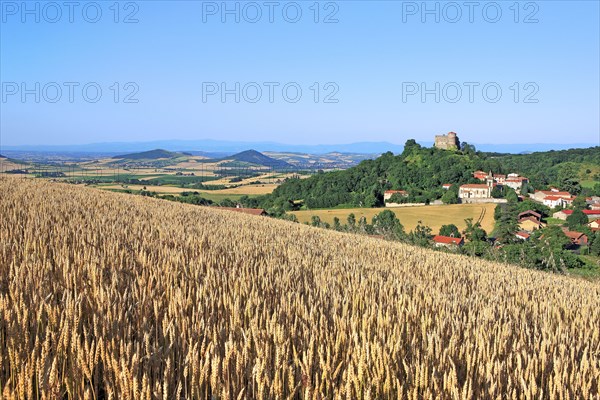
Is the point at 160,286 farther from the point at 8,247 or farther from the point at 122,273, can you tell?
the point at 8,247

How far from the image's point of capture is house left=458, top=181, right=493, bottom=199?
97062mm

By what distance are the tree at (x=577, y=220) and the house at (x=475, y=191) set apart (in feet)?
77.3

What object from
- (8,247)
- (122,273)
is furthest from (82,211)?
(122,273)

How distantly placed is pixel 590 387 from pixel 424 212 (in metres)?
76.9

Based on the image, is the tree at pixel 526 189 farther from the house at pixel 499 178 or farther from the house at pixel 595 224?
the house at pixel 595 224

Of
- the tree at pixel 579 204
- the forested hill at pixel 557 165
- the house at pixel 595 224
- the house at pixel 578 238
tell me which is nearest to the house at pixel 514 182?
the forested hill at pixel 557 165

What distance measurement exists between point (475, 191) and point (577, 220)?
86.9 ft

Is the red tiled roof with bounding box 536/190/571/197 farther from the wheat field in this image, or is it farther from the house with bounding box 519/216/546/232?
the wheat field

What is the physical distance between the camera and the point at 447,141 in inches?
5315

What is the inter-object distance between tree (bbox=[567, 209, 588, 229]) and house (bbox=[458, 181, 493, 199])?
23.6 metres

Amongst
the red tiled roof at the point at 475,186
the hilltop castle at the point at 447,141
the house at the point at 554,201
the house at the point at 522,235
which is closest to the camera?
the house at the point at 522,235

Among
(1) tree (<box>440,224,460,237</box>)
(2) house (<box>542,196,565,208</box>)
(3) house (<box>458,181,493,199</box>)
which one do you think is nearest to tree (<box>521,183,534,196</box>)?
(2) house (<box>542,196,565,208</box>)

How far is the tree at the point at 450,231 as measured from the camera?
60844 millimetres

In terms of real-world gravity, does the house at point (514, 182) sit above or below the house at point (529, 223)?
above
